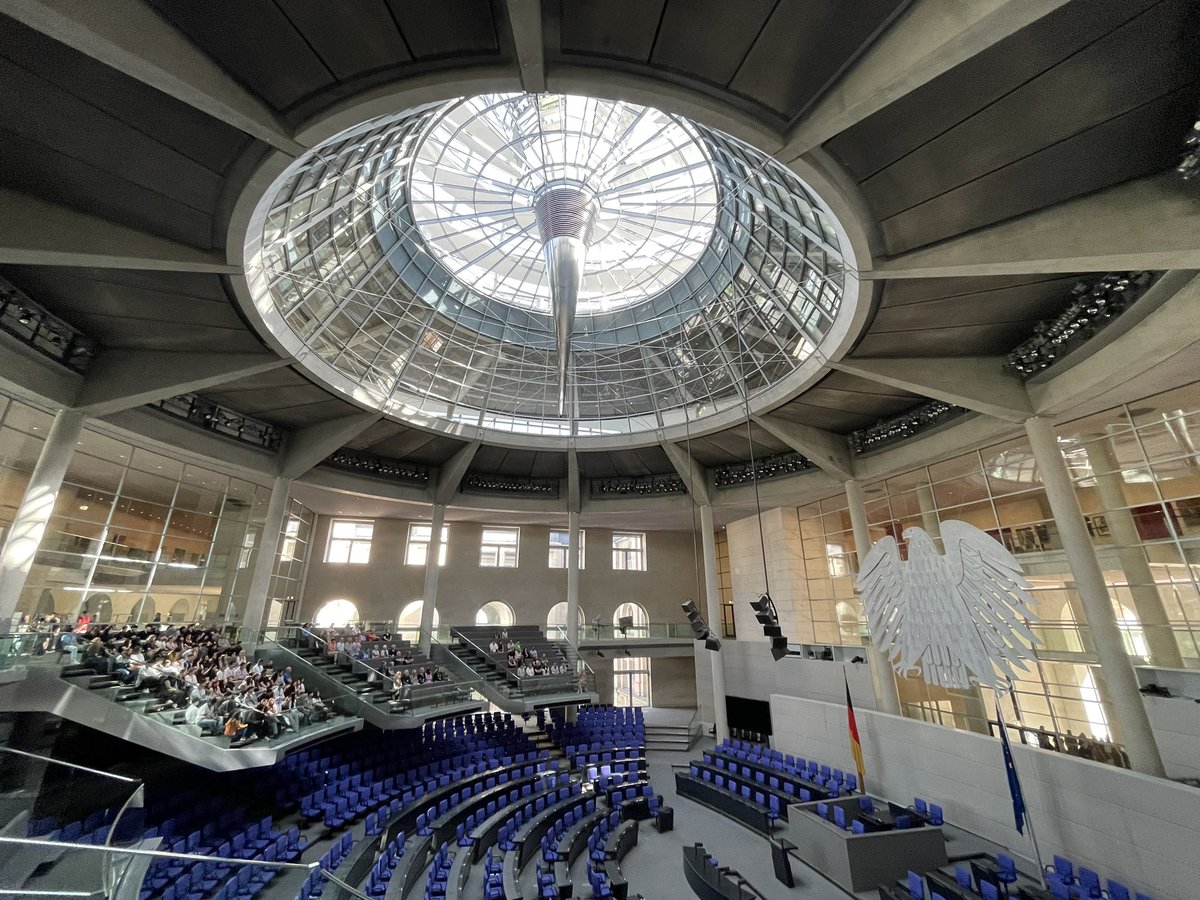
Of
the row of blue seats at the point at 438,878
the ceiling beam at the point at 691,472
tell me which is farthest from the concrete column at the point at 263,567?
the ceiling beam at the point at 691,472

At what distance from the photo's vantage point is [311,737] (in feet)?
45.3

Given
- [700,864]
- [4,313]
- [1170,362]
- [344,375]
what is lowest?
[700,864]

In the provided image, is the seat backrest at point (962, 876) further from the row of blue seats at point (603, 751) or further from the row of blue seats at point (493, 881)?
the row of blue seats at point (603, 751)

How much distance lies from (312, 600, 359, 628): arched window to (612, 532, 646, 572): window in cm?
1569

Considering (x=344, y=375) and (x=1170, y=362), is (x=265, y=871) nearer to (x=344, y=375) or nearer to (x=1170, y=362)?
(x=344, y=375)

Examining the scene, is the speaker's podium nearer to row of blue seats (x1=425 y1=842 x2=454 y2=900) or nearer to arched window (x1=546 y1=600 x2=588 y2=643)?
row of blue seats (x1=425 y1=842 x2=454 y2=900)

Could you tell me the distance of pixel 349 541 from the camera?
30.3 meters

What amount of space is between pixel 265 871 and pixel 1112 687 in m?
19.0

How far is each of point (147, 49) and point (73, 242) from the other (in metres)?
5.15

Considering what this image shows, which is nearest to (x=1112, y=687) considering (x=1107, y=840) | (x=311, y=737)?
(x=1107, y=840)

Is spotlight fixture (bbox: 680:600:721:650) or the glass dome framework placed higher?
the glass dome framework

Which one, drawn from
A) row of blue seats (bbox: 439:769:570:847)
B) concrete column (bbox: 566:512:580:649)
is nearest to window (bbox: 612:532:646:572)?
concrete column (bbox: 566:512:580:649)

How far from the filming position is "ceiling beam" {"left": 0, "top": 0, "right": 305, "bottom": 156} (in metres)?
5.96

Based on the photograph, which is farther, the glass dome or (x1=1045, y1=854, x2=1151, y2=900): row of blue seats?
the glass dome
